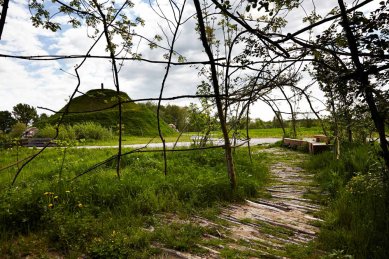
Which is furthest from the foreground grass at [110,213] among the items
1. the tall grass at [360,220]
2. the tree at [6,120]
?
the tree at [6,120]

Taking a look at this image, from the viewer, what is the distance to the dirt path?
3553 millimetres

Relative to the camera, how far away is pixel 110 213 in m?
4.53

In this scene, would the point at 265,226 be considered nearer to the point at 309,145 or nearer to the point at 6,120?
the point at 309,145

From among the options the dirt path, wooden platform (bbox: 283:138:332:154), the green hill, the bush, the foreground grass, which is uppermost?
the green hill

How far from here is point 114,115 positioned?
3341 centimetres

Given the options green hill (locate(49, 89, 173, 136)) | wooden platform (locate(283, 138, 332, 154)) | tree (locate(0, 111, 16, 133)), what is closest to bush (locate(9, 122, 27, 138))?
green hill (locate(49, 89, 173, 136))

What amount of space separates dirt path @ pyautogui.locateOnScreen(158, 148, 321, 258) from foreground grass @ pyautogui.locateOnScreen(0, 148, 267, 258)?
22cm

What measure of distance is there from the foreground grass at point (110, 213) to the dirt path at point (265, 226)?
8.8 inches

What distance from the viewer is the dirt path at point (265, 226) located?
3553mm

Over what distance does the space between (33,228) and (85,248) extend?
97 cm

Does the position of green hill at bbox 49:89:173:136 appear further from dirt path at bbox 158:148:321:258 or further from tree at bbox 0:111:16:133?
dirt path at bbox 158:148:321:258

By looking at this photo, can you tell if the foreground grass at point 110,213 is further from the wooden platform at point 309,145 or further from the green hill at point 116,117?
the green hill at point 116,117

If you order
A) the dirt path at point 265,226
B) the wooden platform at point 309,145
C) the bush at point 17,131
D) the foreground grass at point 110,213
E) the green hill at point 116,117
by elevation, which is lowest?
the dirt path at point 265,226

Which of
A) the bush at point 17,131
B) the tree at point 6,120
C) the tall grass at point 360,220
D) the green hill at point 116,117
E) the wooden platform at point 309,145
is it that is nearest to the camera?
the tall grass at point 360,220
